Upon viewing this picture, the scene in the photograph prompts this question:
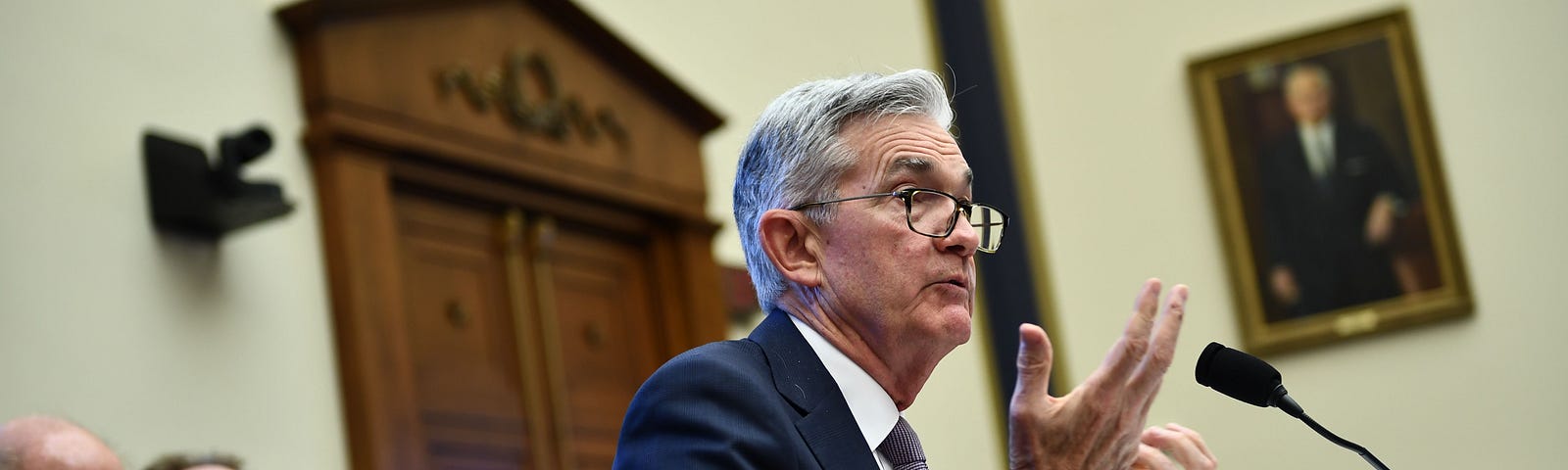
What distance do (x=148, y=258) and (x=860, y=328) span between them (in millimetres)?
2457

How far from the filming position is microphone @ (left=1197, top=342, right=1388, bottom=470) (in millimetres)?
2215

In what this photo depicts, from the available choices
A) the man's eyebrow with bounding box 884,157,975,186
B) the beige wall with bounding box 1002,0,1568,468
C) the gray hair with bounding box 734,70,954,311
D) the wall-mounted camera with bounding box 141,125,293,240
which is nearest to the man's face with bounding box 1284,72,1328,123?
the beige wall with bounding box 1002,0,1568,468

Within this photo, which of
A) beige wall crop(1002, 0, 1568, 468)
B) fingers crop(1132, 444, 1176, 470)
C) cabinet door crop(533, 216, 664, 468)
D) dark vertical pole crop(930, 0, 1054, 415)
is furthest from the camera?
beige wall crop(1002, 0, 1568, 468)

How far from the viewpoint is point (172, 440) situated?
157 inches

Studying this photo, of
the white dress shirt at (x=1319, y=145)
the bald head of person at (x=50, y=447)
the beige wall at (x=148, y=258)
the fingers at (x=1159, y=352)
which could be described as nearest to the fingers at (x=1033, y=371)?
the fingers at (x=1159, y=352)

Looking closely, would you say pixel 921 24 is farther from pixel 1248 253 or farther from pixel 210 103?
pixel 210 103

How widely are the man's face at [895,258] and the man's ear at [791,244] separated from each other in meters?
0.02

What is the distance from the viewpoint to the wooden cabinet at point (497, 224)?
180 inches

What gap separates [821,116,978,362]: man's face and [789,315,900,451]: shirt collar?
6 centimetres

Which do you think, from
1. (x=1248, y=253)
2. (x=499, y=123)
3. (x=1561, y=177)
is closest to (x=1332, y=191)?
(x=1248, y=253)

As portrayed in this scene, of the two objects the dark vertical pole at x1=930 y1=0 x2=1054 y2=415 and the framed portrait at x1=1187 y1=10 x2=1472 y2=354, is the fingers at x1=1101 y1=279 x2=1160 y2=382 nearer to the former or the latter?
the dark vertical pole at x1=930 y1=0 x2=1054 y2=415

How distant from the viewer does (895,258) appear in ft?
7.28

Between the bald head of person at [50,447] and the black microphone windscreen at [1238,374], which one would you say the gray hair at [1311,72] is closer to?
the black microphone windscreen at [1238,374]

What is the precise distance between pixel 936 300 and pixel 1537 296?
17.5 ft
